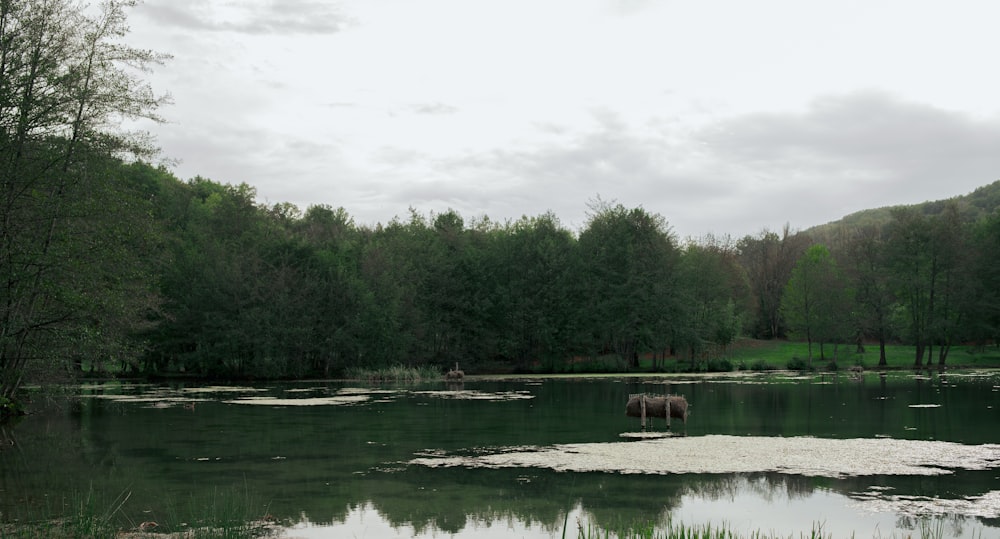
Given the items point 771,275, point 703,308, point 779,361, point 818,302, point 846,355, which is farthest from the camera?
point 771,275

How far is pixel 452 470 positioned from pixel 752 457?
7.18 meters

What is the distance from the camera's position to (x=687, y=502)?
14297mm

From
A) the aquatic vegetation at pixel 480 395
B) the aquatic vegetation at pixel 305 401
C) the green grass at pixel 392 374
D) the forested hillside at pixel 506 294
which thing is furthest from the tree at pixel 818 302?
the aquatic vegetation at pixel 305 401

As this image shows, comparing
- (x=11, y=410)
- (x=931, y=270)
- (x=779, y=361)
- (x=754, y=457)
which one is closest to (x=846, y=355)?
(x=779, y=361)

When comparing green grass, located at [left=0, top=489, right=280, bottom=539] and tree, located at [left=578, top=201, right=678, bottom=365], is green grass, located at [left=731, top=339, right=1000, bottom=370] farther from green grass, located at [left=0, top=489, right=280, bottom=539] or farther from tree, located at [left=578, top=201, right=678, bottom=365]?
green grass, located at [left=0, top=489, right=280, bottom=539]

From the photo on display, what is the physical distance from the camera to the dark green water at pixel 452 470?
13117 millimetres

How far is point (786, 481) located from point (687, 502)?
3019mm

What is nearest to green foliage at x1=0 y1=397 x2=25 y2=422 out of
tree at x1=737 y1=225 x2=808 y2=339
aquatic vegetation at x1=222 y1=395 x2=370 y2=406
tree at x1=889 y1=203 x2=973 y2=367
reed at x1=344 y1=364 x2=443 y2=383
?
aquatic vegetation at x1=222 y1=395 x2=370 y2=406

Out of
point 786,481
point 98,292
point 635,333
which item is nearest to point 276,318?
point 635,333

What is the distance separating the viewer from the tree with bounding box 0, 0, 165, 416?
22.1 m

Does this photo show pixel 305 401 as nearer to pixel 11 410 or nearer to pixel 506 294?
pixel 11 410

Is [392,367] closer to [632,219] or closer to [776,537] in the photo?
[632,219]

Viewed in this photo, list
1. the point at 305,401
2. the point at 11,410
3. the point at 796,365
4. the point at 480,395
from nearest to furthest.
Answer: the point at 11,410, the point at 305,401, the point at 480,395, the point at 796,365

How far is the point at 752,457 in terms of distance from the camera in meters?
18.9
